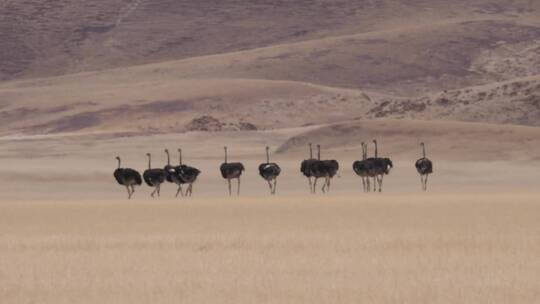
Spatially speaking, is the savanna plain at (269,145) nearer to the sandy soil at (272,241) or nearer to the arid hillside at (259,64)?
the sandy soil at (272,241)

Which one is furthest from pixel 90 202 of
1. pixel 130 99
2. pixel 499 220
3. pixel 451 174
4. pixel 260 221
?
pixel 130 99

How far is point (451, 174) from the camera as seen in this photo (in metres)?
49.1

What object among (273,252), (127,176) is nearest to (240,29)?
(127,176)

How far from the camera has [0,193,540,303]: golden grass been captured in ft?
51.3

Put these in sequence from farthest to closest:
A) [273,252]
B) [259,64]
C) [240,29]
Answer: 1. [240,29]
2. [259,64]
3. [273,252]

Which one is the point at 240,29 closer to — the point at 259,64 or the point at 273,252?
the point at 259,64

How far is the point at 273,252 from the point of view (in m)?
20.7

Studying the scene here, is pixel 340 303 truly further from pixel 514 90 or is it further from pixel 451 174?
pixel 514 90

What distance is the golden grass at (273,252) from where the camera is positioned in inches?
615

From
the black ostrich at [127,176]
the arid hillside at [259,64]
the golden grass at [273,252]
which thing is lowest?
Result: the golden grass at [273,252]

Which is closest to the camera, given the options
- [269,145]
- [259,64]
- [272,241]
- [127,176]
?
[272,241]

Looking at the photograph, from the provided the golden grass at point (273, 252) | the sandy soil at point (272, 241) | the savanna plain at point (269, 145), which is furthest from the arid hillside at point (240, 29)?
the golden grass at point (273, 252)

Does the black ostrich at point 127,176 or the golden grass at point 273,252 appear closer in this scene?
the golden grass at point 273,252

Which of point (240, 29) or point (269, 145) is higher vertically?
point (240, 29)
